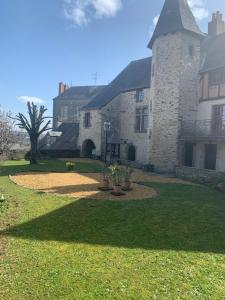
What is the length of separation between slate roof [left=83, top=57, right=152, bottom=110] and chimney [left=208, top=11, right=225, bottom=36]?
6.42m

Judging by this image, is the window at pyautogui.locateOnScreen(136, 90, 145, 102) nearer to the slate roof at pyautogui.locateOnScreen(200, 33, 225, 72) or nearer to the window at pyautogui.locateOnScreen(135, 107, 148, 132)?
the window at pyautogui.locateOnScreen(135, 107, 148, 132)

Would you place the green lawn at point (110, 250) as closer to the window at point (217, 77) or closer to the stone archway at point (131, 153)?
the window at point (217, 77)

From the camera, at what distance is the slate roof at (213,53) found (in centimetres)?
2020

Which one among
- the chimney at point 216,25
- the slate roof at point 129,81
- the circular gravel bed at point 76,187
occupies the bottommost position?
the circular gravel bed at point 76,187

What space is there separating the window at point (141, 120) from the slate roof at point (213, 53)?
6.75 m

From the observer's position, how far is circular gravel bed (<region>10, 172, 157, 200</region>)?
12000 mm

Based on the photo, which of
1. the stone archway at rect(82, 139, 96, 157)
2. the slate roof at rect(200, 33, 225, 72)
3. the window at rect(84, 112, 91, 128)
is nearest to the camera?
the slate roof at rect(200, 33, 225, 72)

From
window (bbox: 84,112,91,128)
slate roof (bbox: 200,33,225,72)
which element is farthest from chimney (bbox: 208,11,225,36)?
window (bbox: 84,112,91,128)

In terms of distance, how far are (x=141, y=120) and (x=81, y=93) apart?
2934 cm

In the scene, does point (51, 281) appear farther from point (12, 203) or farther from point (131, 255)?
point (12, 203)

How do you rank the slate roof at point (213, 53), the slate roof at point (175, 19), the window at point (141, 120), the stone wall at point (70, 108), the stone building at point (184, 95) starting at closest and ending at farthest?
the stone building at point (184, 95)
the slate roof at point (213, 53)
the slate roof at point (175, 19)
the window at point (141, 120)
the stone wall at point (70, 108)

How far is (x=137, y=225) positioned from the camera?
8.34 meters

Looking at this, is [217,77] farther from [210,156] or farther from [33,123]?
[33,123]

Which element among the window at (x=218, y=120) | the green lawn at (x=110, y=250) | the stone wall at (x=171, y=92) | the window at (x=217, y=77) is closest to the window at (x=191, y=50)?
the stone wall at (x=171, y=92)
